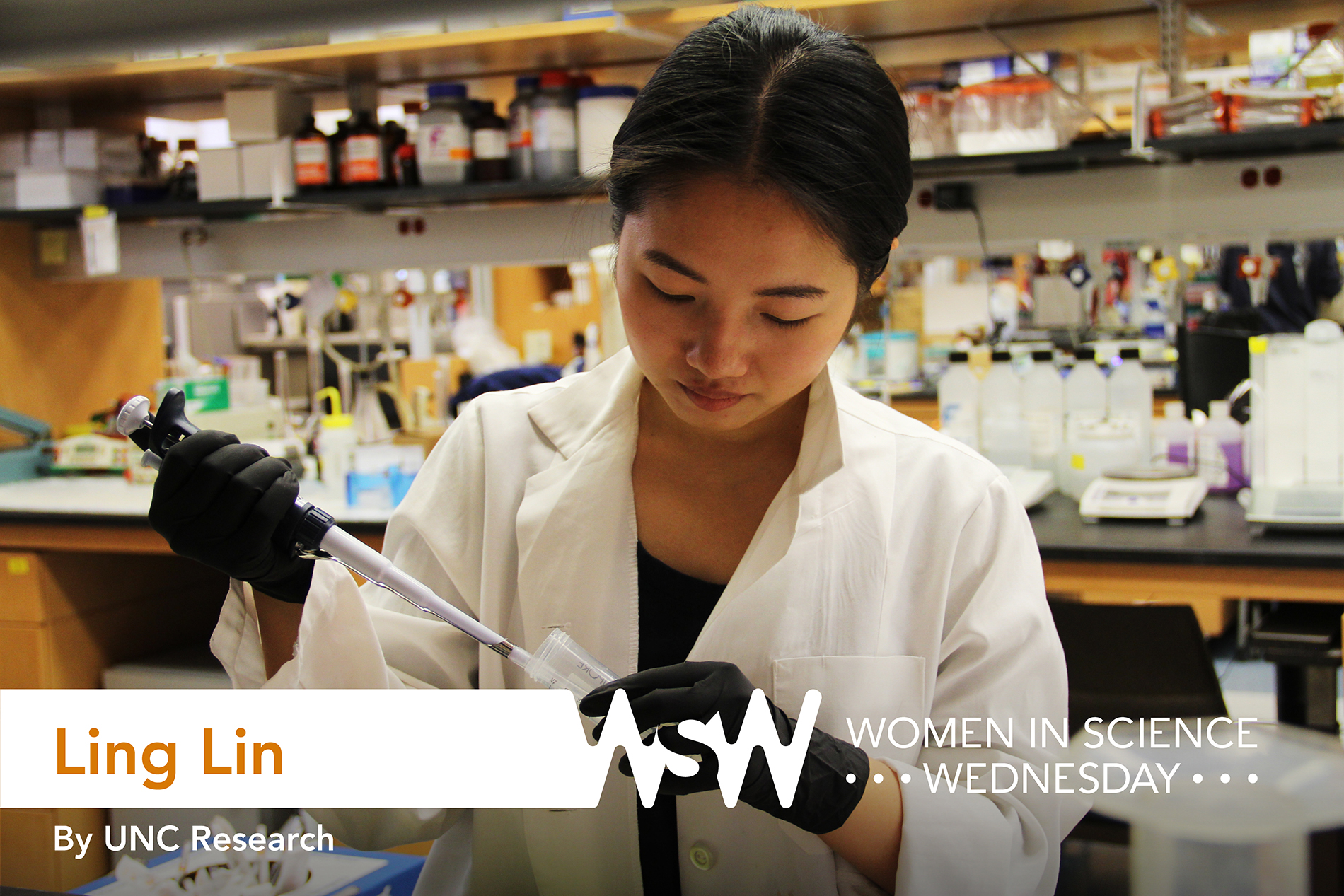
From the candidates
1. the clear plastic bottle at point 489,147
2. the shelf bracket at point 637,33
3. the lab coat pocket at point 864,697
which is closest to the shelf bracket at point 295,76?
the clear plastic bottle at point 489,147

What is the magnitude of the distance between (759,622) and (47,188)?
124 inches

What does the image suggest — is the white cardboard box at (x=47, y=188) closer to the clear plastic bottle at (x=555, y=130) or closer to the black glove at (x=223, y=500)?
the clear plastic bottle at (x=555, y=130)

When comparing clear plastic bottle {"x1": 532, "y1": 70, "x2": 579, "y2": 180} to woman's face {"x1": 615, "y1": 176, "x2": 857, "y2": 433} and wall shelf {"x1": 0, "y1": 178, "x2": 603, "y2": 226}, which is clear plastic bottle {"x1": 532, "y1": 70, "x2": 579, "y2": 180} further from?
woman's face {"x1": 615, "y1": 176, "x2": 857, "y2": 433}

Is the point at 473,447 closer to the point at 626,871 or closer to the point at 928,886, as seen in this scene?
the point at 626,871

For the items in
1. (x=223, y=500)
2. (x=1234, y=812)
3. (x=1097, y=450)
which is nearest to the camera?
(x=1234, y=812)

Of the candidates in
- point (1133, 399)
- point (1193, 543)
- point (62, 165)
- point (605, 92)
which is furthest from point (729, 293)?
point (62, 165)

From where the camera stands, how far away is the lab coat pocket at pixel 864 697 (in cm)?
102

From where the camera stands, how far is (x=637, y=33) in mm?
2693

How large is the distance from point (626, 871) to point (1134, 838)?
0.80m

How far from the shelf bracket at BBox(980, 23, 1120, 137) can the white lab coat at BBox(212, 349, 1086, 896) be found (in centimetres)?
173

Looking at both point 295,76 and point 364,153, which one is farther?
point 295,76

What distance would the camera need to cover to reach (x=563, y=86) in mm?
2857

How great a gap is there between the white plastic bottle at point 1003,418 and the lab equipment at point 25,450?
2.55 meters

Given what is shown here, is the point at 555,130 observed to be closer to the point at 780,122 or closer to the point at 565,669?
the point at 780,122
